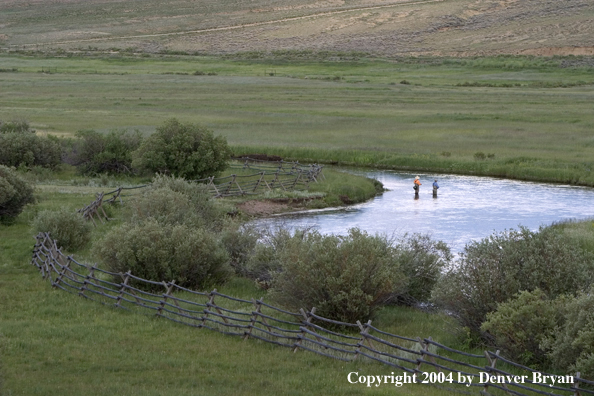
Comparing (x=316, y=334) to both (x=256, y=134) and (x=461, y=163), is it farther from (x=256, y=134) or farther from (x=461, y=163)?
(x=256, y=134)

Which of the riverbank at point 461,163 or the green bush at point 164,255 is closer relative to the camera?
the green bush at point 164,255

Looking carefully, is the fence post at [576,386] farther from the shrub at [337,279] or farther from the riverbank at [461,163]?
the riverbank at [461,163]

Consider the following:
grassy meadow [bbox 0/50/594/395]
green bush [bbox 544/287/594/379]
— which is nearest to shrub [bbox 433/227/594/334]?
grassy meadow [bbox 0/50/594/395]

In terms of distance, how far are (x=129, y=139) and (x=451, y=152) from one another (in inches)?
696

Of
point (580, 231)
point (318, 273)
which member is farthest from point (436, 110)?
point (318, 273)

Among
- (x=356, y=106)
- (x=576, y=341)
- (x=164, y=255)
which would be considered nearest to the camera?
(x=576, y=341)

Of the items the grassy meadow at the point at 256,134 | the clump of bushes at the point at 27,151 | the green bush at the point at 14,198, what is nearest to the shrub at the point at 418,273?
the grassy meadow at the point at 256,134

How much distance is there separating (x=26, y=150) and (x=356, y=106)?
32.5 meters

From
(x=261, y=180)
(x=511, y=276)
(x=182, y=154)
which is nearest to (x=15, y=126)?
(x=182, y=154)

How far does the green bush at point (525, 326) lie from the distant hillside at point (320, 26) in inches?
4498

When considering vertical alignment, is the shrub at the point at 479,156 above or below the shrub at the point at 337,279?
below

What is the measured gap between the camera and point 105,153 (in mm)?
40688

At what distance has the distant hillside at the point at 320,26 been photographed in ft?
444

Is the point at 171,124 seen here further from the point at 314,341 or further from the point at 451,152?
the point at 314,341
